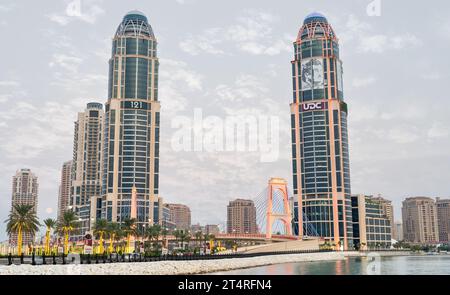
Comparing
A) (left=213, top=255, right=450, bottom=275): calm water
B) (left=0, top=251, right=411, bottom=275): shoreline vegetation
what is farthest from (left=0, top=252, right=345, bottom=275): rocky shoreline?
(left=213, top=255, right=450, bottom=275): calm water

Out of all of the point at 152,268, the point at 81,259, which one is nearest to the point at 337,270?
the point at 152,268

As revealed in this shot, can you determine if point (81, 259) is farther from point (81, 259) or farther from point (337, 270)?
point (337, 270)

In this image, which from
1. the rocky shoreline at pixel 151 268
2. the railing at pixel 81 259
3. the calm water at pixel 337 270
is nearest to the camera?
the rocky shoreline at pixel 151 268

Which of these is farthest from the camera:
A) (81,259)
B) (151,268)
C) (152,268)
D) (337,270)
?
(337,270)

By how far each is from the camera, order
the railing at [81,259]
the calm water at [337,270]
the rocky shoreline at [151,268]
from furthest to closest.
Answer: the calm water at [337,270] → the railing at [81,259] → the rocky shoreline at [151,268]

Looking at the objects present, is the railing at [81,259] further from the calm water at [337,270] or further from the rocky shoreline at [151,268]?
the calm water at [337,270]

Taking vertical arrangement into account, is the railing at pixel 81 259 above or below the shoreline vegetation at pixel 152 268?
above

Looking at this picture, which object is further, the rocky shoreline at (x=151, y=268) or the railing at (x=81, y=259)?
the railing at (x=81, y=259)

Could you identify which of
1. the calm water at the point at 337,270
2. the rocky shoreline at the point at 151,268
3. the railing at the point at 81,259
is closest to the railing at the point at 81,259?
the railing at the point at 81,259

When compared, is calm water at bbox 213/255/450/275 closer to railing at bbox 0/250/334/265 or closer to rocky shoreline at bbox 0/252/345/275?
rocky shoreline at bbox 0/252/345/275
